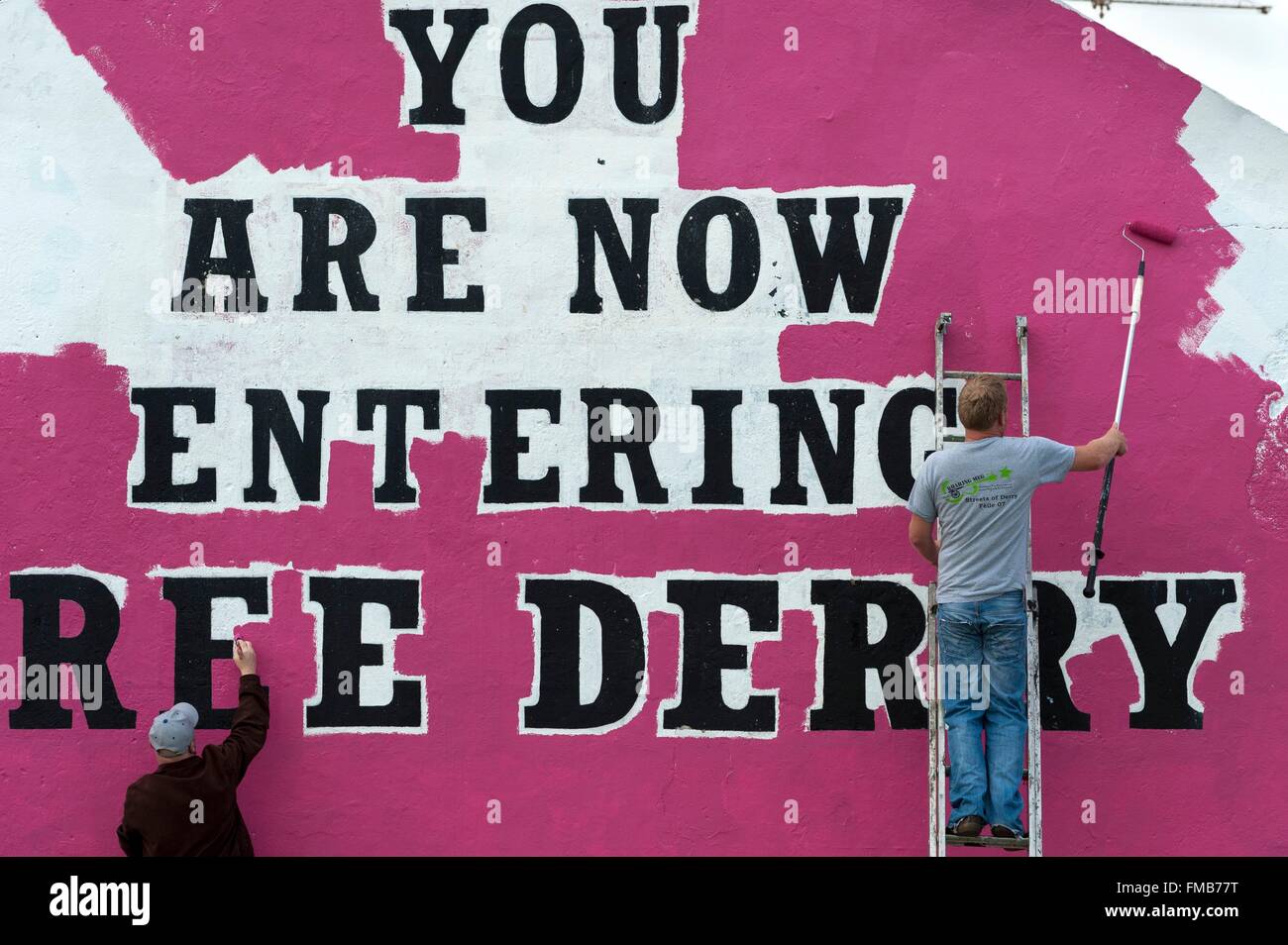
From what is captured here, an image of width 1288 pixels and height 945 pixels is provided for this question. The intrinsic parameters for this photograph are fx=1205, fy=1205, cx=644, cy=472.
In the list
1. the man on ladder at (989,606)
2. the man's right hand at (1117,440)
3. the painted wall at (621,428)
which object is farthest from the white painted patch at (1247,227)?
the man on ladder at (989,606)

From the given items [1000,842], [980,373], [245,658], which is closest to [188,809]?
[245,658]

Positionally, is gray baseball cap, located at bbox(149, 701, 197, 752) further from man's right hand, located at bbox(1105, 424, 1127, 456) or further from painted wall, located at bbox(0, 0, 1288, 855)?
man's right hand, located at bbox(1105, 424, 1127, 456)

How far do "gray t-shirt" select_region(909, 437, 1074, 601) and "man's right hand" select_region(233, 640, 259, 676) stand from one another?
3.23m

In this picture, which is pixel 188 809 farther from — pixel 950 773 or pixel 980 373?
pixel 980 373

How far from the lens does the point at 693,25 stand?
5910mm

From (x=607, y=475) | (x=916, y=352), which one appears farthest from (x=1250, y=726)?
(x=607, y=475)

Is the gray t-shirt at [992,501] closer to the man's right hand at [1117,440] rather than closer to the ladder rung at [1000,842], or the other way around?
the man's right hand at [1117,440]

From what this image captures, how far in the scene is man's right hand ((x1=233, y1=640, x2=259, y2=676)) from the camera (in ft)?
18.7

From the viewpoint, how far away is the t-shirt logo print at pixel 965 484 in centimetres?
511

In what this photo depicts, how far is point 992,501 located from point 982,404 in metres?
0.41

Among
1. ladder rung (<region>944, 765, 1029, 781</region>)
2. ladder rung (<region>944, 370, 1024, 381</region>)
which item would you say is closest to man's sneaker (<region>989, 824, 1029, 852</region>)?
ladder rung (<region>944, 765, 1029, 781</region>)

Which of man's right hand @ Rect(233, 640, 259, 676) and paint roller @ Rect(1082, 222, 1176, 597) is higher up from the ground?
paint roller @ Rect(1082, 222, 1176, 597)

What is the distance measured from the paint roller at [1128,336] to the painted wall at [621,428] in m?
0.08
